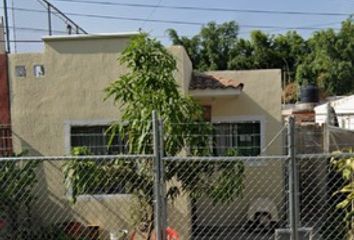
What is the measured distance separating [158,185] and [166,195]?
1147mm

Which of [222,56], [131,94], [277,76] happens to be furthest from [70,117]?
[222,56]

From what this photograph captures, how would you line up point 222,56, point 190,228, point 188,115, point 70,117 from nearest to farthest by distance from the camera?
point 188,115 < point 190,228 < point 70,117 < point 222,56

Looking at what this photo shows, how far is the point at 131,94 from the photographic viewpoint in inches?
301

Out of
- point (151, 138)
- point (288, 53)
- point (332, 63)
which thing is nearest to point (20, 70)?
point (151, 138)

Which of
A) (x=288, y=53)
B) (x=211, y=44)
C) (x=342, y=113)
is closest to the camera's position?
(x=342, y=113)

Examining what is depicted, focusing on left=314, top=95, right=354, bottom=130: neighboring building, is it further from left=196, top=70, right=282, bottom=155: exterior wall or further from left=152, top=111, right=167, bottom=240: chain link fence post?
left=152, top=111, right=167, bottom=240: chain link fence post

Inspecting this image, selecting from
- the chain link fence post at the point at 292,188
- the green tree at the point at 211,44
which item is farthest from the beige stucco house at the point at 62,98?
the green tree at the point at 211,44

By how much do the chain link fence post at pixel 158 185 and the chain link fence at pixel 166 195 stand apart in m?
0.01

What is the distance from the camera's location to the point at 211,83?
11.2 m

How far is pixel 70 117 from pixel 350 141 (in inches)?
250

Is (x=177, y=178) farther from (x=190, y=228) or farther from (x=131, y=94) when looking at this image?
(x=190, y=228)

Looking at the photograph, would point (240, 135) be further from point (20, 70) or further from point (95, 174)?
point (20, 70)

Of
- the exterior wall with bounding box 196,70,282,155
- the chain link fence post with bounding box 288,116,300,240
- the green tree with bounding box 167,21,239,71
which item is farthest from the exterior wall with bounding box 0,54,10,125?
the green tree with bounding box 167,21,239,71

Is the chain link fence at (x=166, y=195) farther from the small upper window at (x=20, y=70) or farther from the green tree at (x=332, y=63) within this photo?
the green tree at (x=332, y=63)
